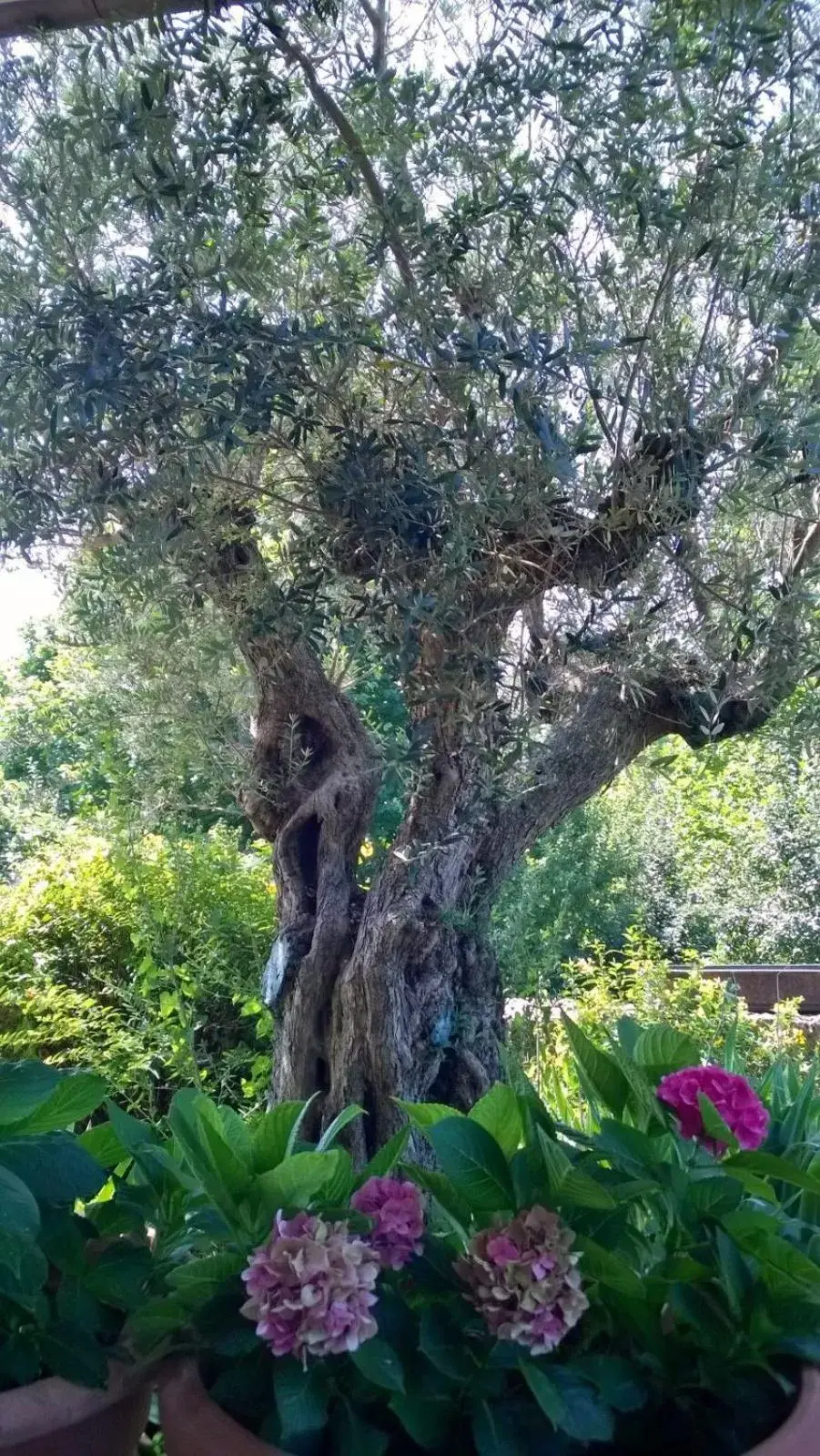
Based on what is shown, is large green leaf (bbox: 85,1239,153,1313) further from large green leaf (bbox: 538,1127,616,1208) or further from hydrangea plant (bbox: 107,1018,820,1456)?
large green leaf (bbox: 538,1127,616,1208)

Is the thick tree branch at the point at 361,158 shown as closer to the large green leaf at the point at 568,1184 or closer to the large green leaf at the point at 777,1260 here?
the large green leaf at the point at 568,1184

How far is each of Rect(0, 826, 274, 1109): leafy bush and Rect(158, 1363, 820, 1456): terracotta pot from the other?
2.78 meters

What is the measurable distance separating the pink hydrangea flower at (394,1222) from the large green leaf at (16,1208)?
328mm

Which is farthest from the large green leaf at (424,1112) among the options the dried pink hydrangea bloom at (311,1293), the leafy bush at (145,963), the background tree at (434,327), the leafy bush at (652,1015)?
the leafy bush at (145,963)

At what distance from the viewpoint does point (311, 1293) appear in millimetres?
949

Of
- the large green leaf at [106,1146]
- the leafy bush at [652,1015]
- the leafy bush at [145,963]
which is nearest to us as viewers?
the large green leaf at [106,1146]

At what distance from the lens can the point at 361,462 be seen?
150cm

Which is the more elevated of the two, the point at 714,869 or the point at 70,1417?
the point at 714,869

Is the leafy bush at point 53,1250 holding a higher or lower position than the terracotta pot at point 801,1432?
higher

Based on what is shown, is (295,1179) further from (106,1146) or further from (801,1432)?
(801,1432)

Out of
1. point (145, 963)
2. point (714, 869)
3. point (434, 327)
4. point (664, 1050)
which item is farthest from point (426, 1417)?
point (714, 869)

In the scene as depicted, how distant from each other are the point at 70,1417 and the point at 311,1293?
0.29 meters

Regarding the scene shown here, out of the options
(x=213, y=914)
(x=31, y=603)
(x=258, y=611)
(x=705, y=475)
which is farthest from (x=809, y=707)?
(x=213, y=914)

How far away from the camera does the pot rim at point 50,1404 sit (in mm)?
995
